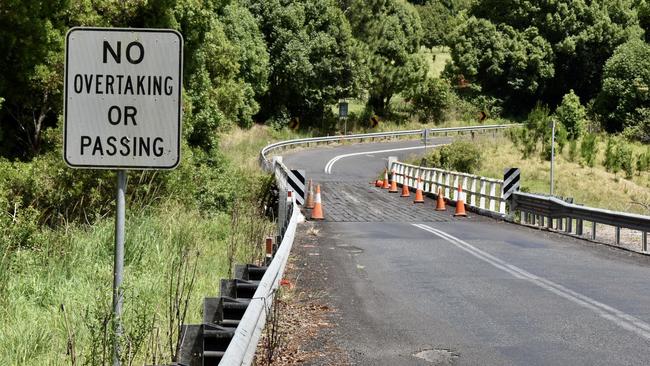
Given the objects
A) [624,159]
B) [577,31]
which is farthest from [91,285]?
[577,31]

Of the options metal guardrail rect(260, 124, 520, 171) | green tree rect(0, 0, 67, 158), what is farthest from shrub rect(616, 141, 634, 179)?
green tree rect(0, 0, 67, 158)

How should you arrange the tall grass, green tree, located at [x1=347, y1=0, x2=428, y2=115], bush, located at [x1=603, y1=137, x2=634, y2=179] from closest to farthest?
the tall grass
bush, located at [x1=603, y1=137, x2=634, y2=179]
green tree, located at [x1=347, y1=0, x2=428, y2=115]

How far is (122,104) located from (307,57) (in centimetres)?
5631

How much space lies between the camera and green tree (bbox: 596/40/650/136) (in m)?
65.8

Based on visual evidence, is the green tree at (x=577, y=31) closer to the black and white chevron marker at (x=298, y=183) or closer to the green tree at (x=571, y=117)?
the green tree at (x=571, y=117)

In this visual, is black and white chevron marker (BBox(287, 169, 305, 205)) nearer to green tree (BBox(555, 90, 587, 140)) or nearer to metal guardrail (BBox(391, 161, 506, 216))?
metal guardrail (BBox(391, 161, 506, 216))

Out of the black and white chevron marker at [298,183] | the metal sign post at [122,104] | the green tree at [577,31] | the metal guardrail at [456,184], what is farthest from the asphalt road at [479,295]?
the green tree at [577,31]

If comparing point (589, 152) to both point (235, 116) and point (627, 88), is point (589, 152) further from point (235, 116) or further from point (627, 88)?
point (627, 88)

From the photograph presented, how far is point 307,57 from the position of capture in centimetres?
6044

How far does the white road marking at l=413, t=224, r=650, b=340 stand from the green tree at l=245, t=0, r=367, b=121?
45798 millimetres

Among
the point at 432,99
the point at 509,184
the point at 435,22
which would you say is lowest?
the point at 509,184

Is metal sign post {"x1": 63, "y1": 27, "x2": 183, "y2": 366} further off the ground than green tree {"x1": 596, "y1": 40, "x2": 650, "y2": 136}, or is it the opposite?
green tree {"x1": 596, "y1": 40, "x2": 650, "y2": 136}

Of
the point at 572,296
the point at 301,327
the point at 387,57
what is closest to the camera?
the point at 301,327

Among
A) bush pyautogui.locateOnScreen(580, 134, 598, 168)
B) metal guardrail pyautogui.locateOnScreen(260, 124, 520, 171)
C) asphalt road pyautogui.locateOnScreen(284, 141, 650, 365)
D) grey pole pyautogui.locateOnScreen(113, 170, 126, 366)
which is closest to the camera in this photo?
grey pole pyautogui.locateOnScreen(113, 170, 126, 366)
